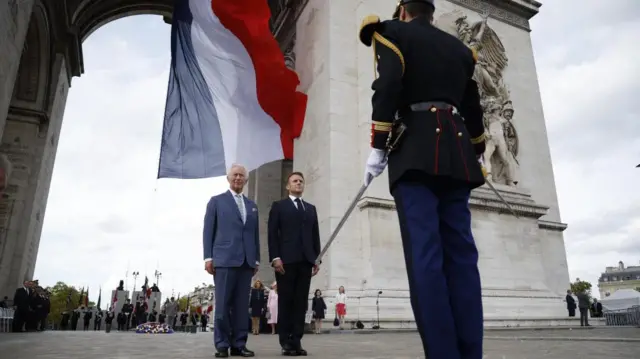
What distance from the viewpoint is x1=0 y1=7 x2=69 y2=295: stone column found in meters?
14.9

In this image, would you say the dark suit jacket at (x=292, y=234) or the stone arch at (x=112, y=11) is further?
the stone arch at (x=112, y=11)

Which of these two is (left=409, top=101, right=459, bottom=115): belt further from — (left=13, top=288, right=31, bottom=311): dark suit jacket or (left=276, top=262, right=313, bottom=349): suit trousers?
(left=13, top=288, right=31, bottom=311): dark suit jacket

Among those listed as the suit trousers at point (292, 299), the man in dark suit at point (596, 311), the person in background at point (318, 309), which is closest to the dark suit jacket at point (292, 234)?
the suit trousers at point (292, 299)

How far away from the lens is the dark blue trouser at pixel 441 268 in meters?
2.19

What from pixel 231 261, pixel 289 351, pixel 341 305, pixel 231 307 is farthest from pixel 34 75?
pixel 289 351

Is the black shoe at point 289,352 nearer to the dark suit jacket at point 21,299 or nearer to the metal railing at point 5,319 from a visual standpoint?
the metal railing at point 5,319

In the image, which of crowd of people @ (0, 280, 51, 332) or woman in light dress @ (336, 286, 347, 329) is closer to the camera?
woman in light dress @ (336, 286, 347, 329)

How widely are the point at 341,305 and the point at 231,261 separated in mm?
5609

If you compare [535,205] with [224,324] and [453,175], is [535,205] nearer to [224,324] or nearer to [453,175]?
[224,324]

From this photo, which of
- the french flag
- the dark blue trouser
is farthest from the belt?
the french flag

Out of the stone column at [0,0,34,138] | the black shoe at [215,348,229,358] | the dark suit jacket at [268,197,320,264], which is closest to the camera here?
the black shoe at [215,348,229,358]

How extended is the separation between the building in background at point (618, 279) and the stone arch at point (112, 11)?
110 m

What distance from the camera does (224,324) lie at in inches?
192

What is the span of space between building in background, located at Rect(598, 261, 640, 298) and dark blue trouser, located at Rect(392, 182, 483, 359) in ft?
385
